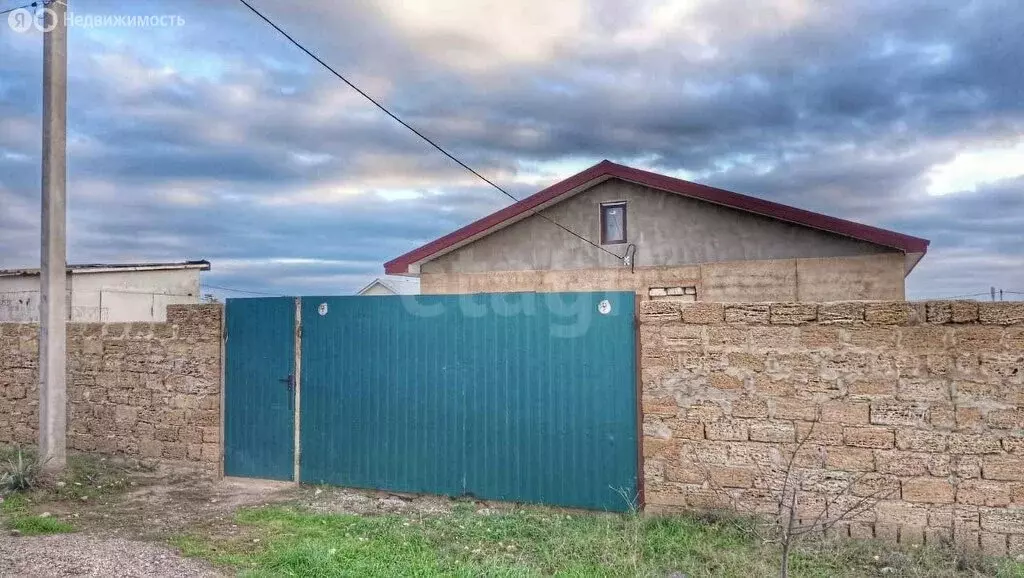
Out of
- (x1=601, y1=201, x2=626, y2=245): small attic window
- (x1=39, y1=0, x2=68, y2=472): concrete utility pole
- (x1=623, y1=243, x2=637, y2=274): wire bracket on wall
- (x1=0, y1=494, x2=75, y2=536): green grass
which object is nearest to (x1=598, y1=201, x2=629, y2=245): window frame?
(x1=601, y1=201, x2=626, y2=245): small attic window

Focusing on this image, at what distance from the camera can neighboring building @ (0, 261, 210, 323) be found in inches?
625

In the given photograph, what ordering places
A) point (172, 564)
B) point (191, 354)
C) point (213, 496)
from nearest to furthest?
point (172, 564), point (213, 496), point (191, 354)

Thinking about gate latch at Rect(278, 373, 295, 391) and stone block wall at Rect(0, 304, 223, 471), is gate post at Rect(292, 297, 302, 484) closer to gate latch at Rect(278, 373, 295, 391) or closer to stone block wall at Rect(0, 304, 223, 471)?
gate latch at Rect(278, 373, 295, 391)

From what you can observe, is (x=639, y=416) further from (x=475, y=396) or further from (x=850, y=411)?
(x=850, y=411)

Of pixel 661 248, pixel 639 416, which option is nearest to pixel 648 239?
pixel 661 248

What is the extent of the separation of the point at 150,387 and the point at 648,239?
8.26 metres

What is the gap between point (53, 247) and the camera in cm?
797

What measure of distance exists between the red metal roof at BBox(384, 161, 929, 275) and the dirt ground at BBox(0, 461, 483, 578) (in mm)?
7241

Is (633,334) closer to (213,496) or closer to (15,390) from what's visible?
(213,496)

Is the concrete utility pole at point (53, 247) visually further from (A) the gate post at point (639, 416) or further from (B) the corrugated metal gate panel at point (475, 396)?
(A) the gate post at point (639, 416)

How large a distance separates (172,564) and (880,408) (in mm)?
5505

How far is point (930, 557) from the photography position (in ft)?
17.6

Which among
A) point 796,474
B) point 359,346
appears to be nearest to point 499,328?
point 359,346

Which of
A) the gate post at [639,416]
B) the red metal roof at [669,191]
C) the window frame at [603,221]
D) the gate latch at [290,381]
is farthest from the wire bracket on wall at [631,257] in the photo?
the gate latch at [290,381]
